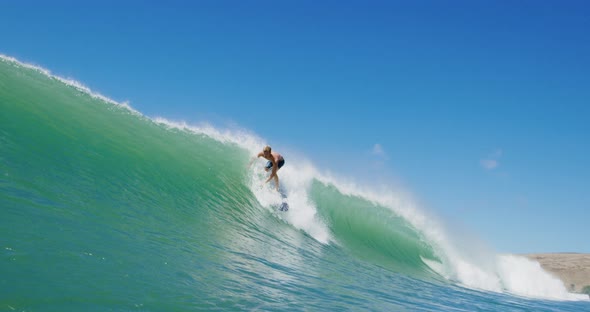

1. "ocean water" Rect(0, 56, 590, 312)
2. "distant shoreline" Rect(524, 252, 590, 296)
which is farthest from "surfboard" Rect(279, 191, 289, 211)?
"distant shoreline" Rect(524, 252, 590, 296)

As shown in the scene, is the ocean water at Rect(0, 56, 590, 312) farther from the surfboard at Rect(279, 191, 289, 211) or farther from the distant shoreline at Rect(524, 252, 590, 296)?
the distant shoreline at Rect(524, 252, 590, 296)

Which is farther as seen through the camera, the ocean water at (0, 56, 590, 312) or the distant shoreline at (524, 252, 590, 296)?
the distant shoreline at (524, 252, 590, 296)

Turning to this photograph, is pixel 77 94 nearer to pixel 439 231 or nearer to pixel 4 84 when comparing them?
pixel 4 84

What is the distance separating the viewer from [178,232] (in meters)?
6.04

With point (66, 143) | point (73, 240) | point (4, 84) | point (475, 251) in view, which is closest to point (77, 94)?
point (4, 84)

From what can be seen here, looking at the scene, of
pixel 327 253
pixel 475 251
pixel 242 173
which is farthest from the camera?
pixel 475 251

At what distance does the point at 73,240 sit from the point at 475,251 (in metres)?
17.2

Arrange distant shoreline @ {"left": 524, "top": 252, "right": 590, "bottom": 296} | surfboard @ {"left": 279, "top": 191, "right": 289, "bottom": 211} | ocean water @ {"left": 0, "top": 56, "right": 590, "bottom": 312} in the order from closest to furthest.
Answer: ocean water @ {"left": 0, "top": 56, "right": 590, "bottom": 312}, surfboard @ {"left": 279, "top": 191, "right": 289, "bottom": 211}, distant shoreline @ {"left": 524, "top": 252, "right": 590, "bottom": 296}

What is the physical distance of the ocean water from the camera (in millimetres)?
3570

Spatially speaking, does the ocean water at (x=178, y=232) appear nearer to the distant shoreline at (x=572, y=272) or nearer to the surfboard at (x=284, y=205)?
the surfboard at (x=284, y=205)

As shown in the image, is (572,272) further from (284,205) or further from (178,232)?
(178,232)

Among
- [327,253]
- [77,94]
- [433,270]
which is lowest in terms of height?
[327,253]

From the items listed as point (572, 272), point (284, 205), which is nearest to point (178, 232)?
point (284, 205)

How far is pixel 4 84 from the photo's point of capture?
10312 mm
